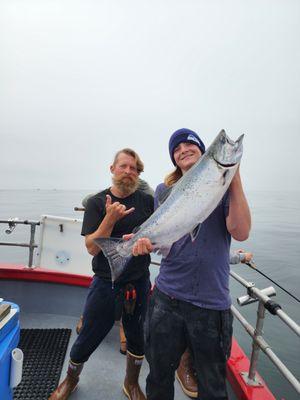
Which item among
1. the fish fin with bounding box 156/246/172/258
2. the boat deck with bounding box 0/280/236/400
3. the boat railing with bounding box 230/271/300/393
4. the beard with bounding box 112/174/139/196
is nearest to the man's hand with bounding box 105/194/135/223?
the beard with bounding box 112/174/139/196

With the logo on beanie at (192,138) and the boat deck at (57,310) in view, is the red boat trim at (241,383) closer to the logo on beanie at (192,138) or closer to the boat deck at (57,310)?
the boat deck at (57,310)

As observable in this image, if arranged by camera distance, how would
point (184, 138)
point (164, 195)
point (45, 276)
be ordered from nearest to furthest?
point (184, 138) < point (164, 195) < point (45, 276)

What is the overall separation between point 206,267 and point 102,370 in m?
2.41

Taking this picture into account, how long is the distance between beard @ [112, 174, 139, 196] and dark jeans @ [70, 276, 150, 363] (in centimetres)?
92

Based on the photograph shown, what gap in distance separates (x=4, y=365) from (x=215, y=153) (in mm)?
1866

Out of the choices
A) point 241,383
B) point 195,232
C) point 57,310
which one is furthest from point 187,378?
point 57,310

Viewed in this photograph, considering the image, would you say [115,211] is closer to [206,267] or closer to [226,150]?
[206,267]

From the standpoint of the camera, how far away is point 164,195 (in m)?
2.41

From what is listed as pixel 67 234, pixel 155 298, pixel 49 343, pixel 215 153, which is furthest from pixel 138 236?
pixel 67 234

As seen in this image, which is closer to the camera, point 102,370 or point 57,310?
point 102,370

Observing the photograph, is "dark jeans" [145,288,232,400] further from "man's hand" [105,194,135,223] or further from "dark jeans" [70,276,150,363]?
"man's hand" [105,194,135,223]

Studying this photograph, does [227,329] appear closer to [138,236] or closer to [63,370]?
[138,236]

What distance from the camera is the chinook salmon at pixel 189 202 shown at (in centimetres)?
186

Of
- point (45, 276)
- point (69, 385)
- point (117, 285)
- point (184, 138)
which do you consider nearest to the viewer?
point (184, 138)
